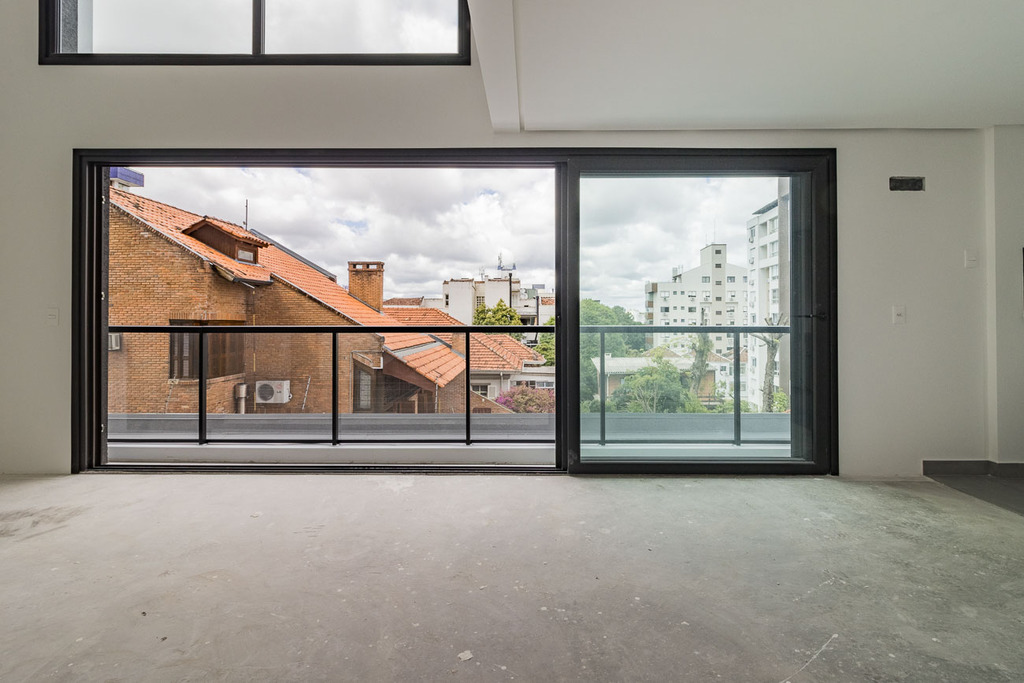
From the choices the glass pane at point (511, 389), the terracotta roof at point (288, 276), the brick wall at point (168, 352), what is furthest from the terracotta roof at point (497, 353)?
the brick wall at point (168, 352)

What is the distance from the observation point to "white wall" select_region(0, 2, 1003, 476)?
3186 millimetres

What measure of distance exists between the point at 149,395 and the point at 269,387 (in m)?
0.88

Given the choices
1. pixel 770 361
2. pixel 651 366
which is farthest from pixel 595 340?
pixel 770 361

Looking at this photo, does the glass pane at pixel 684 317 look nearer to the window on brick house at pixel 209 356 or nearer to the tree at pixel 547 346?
the tree at pixel 547 346

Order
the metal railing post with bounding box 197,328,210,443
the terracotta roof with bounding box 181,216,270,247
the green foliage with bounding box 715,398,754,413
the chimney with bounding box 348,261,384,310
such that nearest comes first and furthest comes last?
the green foliage with bounding box 715,398,754,413 → the metal railing post with bounding box 197,328,210,443 → the terracotta roof with bounding box 181,216,270,247 → the chimney with bounding box 348,261,384,310

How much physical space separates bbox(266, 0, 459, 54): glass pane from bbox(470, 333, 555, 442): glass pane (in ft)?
6.66

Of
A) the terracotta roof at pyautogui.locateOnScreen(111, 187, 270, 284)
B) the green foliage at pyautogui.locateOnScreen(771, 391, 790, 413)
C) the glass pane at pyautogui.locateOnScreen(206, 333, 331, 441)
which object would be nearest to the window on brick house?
the glass pane at pyautogui.locateOnScreen(206, 333, 331, 441)

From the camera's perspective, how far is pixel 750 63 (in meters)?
2.36

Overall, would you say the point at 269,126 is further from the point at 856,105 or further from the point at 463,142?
the point at 856,105

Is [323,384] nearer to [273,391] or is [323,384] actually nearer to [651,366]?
[273,391]

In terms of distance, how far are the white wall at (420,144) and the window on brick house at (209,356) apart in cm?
72

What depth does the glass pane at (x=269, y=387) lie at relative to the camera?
3807mm

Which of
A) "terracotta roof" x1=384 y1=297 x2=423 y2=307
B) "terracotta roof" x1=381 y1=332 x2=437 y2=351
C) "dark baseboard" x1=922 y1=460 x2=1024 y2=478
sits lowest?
"dark baseboard" x1=922 y1=460 x2=1024 y2=478

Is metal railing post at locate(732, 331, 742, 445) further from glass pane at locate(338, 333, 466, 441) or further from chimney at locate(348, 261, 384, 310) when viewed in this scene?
chimney at locate(348, 261, 384, 310)
